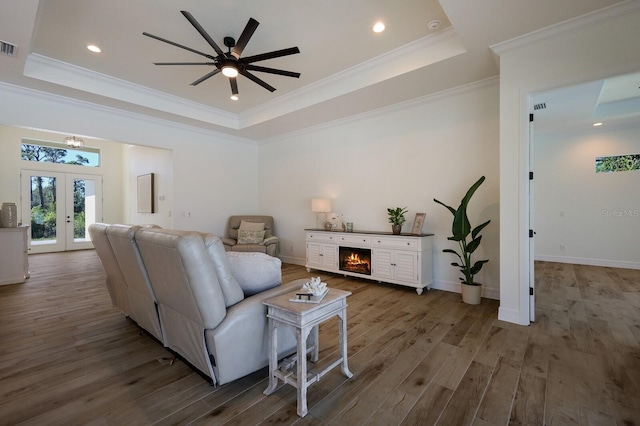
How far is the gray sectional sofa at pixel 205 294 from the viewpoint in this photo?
1.75 meters

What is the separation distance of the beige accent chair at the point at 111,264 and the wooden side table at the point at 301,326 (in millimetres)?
1831

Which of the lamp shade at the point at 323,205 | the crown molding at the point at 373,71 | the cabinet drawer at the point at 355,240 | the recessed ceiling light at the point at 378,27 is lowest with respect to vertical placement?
the cabinet drawer at the point at 355,240

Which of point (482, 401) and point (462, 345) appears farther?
point (462, 345)

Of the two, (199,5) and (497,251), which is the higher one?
(199,5)

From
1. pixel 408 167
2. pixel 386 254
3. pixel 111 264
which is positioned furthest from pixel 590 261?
pixel 111 264

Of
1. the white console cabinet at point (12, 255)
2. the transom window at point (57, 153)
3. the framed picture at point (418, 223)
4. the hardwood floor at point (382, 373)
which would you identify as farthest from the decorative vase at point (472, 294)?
the transom window at point (57, 153)

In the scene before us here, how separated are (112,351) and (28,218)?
8176mm

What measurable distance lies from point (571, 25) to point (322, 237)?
408 centimetres

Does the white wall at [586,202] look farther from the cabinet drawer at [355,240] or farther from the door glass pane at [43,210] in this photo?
the door glass pane at [43,210]

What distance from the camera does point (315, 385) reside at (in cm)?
194

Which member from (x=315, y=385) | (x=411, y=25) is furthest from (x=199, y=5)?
(x=315, y=385)

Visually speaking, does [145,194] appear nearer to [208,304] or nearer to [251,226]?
[251,226]

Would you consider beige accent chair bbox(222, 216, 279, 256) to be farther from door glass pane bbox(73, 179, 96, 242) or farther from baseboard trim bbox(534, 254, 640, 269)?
baseboard trim bbox(534, 254, 640, 269)

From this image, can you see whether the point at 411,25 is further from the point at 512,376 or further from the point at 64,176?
the point at 64,176
